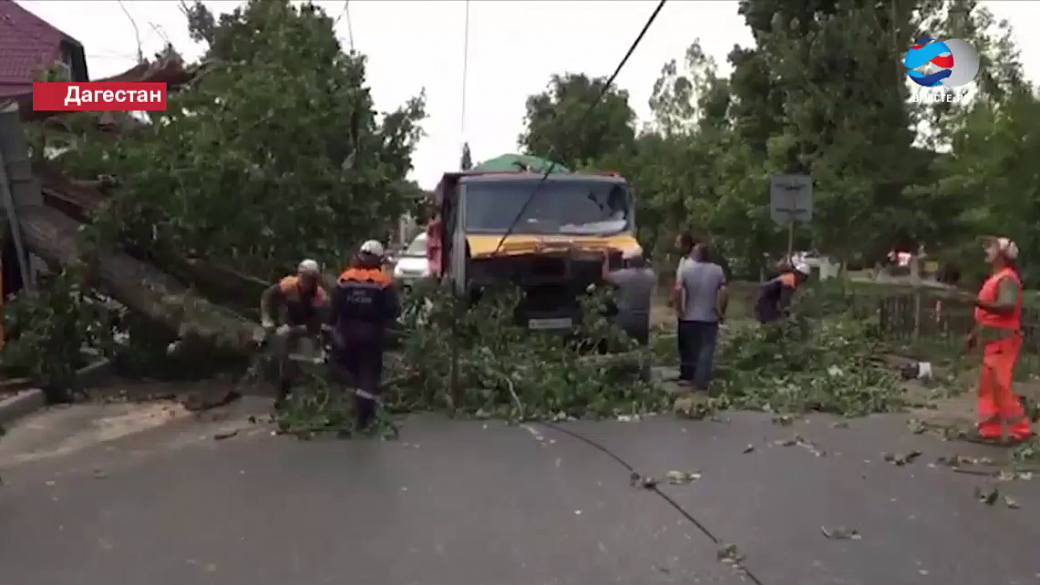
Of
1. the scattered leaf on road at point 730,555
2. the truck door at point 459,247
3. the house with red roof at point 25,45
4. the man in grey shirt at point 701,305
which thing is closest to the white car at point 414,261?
the house with red roof at point 25,45

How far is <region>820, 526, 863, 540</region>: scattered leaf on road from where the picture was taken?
6.47 metres

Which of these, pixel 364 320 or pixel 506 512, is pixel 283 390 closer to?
pixel 364 320

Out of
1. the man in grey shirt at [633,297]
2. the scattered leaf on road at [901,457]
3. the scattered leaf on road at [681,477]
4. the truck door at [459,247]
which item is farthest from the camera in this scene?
the truck door at [459,247]

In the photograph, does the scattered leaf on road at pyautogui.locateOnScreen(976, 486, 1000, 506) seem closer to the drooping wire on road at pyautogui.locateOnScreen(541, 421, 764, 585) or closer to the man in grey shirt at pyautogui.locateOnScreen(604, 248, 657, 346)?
the drooping wire on road at pyautogui.locateOnScreen(541, 421, 764, 585)

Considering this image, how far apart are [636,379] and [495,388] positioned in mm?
1499

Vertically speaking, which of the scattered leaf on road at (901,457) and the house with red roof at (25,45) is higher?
the house with red roof at (25,45)

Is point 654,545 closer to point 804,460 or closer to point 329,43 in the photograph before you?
point 804,460

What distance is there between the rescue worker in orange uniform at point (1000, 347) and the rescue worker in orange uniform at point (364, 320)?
4.69 metres

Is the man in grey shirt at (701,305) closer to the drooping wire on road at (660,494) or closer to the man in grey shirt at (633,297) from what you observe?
the man in grey shirt at (633,297)

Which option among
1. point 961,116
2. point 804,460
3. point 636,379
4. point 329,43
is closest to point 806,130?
point 961,116

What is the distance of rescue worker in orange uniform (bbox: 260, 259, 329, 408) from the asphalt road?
121 cm

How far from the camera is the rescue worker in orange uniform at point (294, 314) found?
35.5ft

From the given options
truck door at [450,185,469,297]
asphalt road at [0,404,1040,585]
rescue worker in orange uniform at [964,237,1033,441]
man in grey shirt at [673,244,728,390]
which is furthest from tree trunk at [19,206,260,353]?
rescue worker in orange uniform at [964,237,1033,441]

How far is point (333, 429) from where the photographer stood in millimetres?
9977
